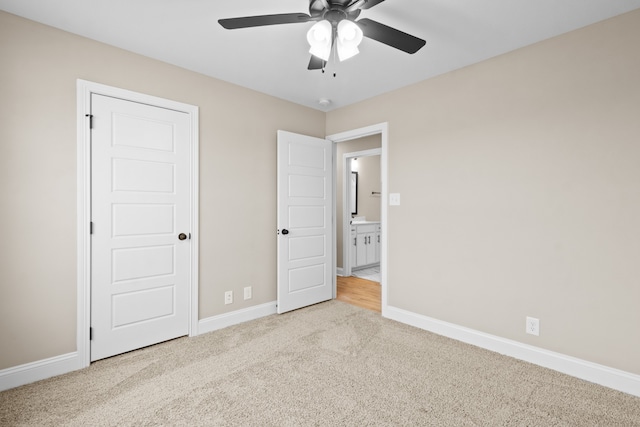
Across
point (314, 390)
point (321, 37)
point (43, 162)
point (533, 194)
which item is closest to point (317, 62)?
point (321, 37)

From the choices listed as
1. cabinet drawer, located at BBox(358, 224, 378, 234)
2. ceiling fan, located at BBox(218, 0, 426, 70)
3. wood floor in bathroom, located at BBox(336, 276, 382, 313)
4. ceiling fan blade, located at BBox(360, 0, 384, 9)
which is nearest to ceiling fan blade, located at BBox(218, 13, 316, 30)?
ceiling fan, located at BBox(218, 0, 426, 70)

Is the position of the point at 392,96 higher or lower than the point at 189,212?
higher

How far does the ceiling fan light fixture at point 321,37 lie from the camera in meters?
1.63

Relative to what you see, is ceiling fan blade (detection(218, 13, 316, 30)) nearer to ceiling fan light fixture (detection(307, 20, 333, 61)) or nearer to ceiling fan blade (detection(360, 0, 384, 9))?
ceiling fan light fixture (detection(307, 20, 333, 61))

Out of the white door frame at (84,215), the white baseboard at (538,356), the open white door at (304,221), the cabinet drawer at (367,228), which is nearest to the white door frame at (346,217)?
the cabinet drawer at (367,228)

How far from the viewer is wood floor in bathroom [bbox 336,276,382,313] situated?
3812mm

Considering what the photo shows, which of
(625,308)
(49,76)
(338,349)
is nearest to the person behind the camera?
(625,308)

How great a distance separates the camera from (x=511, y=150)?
2.48 metres

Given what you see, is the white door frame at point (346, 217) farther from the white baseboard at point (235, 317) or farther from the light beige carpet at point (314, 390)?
the light beige carpet at point (314, 390)

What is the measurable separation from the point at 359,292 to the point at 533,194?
257 centimetres

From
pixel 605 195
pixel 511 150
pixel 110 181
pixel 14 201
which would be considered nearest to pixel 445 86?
pixel 511 150

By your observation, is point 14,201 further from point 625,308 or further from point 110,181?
point 625,308

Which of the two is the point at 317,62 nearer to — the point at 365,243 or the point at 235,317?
the point at 235,317

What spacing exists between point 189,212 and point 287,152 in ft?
4.19
